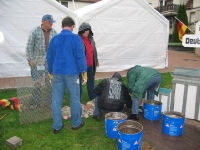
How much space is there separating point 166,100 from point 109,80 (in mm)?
1407

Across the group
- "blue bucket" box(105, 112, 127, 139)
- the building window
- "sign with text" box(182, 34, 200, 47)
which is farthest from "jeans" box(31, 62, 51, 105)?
the building window

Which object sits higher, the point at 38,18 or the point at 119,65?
the point at 38,18

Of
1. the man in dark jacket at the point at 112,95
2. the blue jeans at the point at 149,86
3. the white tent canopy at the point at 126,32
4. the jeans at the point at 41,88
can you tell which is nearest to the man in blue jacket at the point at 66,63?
the man in dark jacket at the point at 112,95

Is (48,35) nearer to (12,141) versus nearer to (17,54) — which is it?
(12,141)

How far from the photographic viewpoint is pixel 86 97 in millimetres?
5207

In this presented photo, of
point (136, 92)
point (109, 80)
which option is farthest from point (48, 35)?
point (136, 92)

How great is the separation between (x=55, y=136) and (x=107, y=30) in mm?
5431

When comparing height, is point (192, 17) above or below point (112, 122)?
above

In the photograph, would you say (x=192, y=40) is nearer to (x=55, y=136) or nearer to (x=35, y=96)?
(x=55, y=136)

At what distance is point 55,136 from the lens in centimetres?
331

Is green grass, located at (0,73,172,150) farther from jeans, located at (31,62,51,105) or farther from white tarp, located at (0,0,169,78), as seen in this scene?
white tarp, located at (0,0,169,78)

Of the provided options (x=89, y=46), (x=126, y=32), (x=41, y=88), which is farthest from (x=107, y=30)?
(x=41, y=88)

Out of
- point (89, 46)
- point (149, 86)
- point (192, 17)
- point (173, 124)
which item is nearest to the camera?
point (173, 124)

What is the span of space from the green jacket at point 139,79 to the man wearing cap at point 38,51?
156 cm
